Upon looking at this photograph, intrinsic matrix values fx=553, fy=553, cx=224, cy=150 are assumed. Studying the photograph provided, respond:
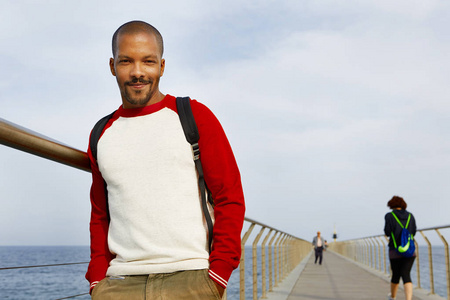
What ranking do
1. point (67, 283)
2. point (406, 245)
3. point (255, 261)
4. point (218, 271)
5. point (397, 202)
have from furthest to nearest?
point (67, 283), point (397, 202), point (406, 245), point (255, 261), point (218, 271)

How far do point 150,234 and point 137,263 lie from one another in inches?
3.6

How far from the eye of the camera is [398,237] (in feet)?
22.9

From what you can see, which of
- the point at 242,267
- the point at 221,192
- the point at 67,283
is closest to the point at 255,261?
the point at 242,267

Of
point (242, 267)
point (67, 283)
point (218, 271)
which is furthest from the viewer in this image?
point (67, 283)

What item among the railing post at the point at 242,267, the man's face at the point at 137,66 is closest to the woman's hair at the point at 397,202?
the railing post at the point at 242,267

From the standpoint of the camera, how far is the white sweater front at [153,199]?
1.60m

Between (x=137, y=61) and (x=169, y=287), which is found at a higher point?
(x=137, y=61)

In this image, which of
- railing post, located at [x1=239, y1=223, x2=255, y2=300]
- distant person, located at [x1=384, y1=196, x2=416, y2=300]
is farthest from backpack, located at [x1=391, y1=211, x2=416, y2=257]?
railing post, located at [x1=239, y1=223, x2=255, y2=300]

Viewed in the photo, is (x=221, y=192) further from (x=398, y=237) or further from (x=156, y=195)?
(x=398, y=237)

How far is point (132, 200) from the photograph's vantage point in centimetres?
165

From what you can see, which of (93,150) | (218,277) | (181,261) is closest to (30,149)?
(93,150)

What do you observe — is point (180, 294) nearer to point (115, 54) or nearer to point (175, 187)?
point (175, 187)

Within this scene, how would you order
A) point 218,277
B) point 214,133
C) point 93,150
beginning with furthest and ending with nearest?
point 93,150
point 214,133
point 218,277

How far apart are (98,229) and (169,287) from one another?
39 cm
